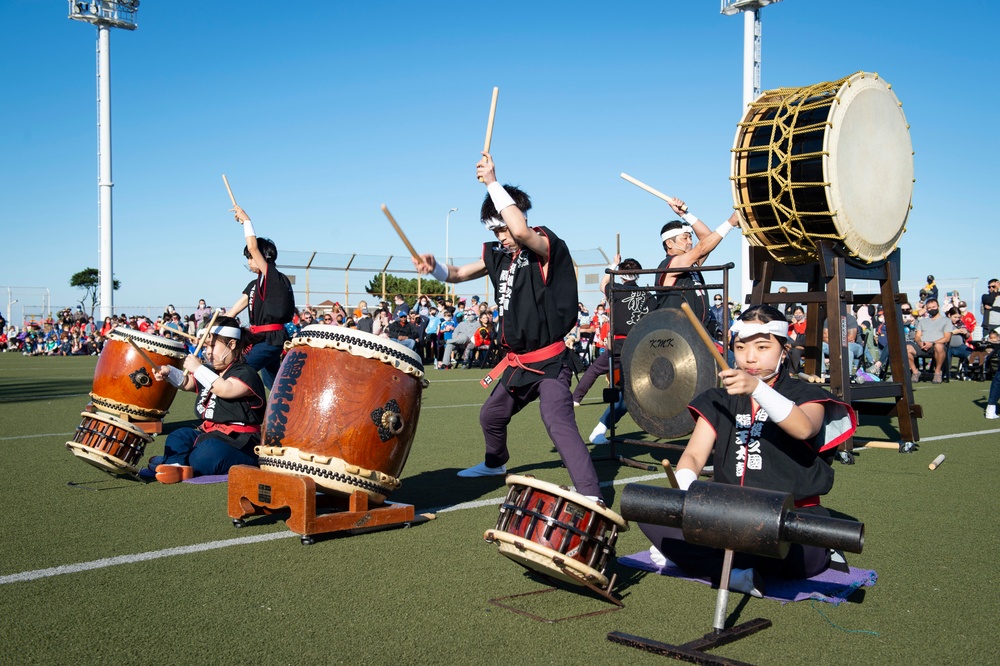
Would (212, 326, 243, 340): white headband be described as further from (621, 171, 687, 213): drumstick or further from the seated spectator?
the seated spectator

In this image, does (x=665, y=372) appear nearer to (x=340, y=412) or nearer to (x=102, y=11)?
(x=340, y=412)

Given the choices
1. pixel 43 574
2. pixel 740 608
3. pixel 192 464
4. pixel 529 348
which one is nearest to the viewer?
pixel 740 608

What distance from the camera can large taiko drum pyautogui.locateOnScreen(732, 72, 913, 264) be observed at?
21.4ft

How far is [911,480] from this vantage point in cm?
609

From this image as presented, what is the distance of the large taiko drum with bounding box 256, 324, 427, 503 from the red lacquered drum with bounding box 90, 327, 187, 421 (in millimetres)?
3236

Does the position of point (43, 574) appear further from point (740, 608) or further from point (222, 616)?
point (740, 608)

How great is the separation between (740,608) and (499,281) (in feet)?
7.74

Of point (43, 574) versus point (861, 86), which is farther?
point (861, 86)

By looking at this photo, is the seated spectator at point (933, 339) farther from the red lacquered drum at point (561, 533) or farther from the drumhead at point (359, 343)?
the red lacquered drum at point (561, 533)

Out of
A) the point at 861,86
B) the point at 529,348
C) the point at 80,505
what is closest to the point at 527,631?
the point at 529,348

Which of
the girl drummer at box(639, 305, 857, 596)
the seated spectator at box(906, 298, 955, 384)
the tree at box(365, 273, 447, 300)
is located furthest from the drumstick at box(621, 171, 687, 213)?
the tree at box(365, 273, 447, 300)

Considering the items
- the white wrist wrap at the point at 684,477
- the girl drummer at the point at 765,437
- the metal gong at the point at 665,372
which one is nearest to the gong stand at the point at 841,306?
the metal gong at the point at 665,372

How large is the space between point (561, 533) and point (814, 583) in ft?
4.33

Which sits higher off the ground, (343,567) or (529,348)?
(529,348)
